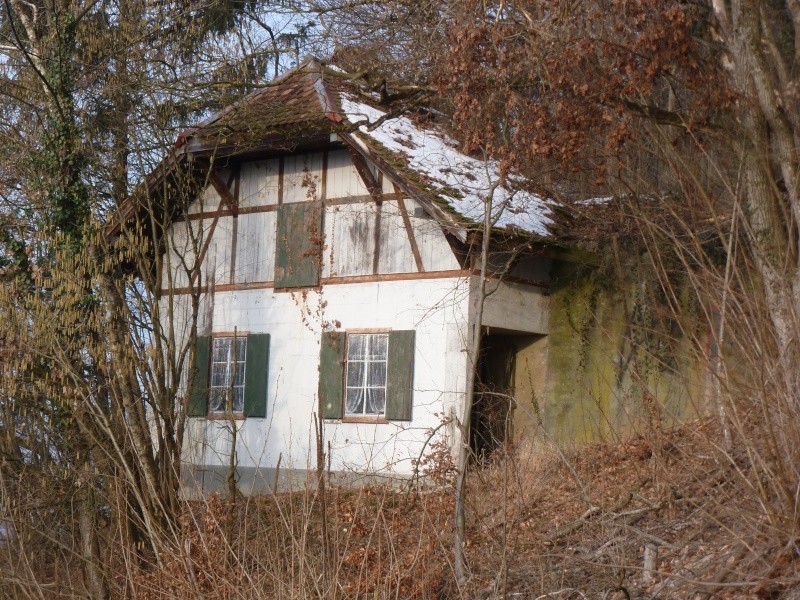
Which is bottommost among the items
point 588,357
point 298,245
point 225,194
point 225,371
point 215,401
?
point 215,401

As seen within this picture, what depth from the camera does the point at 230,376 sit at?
15.8m

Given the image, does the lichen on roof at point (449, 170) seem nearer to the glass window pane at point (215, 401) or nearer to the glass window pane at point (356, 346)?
the glass window pane at point (356, 346)

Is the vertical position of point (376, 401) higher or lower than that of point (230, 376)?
lower

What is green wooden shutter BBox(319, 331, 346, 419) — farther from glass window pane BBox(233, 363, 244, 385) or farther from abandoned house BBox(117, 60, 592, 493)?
glass window pane BBox(233, 363, 244, 385)

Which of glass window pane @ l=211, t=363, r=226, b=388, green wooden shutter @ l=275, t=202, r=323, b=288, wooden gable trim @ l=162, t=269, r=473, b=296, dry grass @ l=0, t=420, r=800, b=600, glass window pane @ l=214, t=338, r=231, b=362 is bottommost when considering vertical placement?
dry grass @ l=0, t=420, r=800, b=600

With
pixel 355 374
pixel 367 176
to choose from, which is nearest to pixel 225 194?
pixel 367 176

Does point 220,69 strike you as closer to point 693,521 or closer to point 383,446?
point 383,446

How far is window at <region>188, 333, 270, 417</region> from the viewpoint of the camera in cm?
1536

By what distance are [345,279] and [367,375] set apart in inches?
54.1

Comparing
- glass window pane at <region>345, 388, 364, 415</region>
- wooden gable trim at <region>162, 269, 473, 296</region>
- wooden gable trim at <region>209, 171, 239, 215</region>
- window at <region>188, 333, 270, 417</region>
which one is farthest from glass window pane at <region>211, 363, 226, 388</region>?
glass window pane at <region>345, 388, 364, 415</region>

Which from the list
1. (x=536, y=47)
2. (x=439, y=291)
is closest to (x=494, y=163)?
(x=439, y=291)

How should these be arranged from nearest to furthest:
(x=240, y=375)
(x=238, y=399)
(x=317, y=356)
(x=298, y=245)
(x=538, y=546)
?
(x=538, y=546), (x=317, y=356), (x=298, y=245), (x=238, y=399), (x=240, y=375)

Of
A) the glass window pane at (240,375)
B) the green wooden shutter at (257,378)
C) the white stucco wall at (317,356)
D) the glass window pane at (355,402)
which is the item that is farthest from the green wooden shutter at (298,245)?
the glass window pane at (355,402)

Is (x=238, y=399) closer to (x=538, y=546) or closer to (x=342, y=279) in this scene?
(x=342, y=279)
